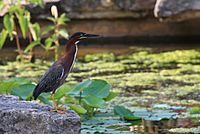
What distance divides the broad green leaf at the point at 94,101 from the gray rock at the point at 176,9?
3.34m

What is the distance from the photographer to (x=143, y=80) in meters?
5.91

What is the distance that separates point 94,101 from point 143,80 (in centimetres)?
184

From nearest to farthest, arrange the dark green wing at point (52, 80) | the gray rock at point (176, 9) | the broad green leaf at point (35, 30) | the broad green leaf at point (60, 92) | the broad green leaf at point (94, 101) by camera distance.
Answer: the dark green wing at point (52, 80)
the broad green leaf at point (60, 92)
the broad green leaf at point (94, 101)
the broad green leaf at point (35, 30)
the gray rock at point (176, 9)

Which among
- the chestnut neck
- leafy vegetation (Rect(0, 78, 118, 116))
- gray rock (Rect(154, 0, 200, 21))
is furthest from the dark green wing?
gray rock (Rect(154, 0, 200, 21))

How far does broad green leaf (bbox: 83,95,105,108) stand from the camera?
4086 millimetres

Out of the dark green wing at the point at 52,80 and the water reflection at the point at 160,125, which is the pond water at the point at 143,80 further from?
the dark green wing at the point at 52,80

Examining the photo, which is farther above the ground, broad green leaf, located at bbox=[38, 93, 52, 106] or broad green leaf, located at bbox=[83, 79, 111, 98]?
broad green leaf, located at bbox=[38, 93, 52, 106]

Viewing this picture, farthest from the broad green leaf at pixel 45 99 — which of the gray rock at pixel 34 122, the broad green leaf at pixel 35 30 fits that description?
the broad green leaf at pixel 35 30

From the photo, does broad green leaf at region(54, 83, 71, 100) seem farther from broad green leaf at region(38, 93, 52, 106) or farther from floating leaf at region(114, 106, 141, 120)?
floating leaf at region(114, 106, 141, 120)

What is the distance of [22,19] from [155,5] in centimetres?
176

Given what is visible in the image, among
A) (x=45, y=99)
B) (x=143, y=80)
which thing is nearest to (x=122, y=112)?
(x=45, y=99)

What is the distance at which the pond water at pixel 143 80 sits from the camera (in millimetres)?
4234

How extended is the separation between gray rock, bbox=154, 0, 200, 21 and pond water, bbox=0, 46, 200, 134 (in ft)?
1.24

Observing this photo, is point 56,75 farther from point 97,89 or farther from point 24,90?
point 97,89
